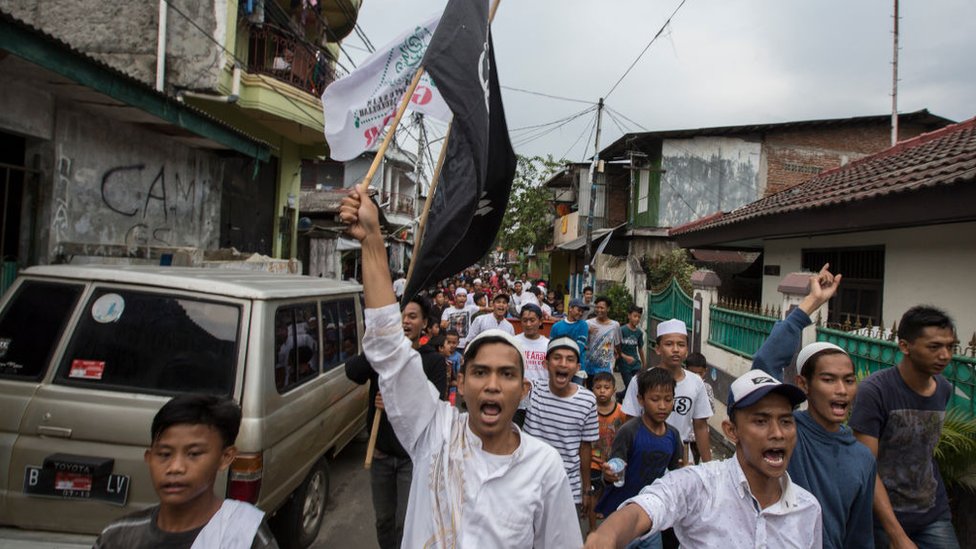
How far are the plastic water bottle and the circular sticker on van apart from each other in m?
2.82

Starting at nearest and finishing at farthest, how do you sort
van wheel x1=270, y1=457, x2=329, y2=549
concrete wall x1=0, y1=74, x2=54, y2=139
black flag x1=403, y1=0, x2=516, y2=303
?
black flag x1=403, y1=0, x2=516, y2=303 < van wheel x1=270, y1=457, x2=329, y2=549 < concrete wall x1=0, y1=74, x2=54, y2=139

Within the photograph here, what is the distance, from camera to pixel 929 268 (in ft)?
19.0

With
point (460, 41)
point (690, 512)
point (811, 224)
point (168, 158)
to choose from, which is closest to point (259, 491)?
point (690, 512)

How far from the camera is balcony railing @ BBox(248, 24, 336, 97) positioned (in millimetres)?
11219

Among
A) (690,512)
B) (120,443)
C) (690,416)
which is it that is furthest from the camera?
(690,416)

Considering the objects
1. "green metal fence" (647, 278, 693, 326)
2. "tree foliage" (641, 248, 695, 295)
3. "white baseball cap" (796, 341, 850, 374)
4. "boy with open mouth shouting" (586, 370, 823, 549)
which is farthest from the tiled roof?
"tree foliage" (641, 248, 695, 295)

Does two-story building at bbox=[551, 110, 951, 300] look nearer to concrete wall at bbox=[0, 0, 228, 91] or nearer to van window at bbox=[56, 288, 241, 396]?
concrete wall at bbox=[0, 0, 228, 91]

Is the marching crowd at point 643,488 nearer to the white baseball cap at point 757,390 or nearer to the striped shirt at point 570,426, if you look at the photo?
the white baseball cap at point 757,390

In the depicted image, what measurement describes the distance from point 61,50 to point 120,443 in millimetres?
4126

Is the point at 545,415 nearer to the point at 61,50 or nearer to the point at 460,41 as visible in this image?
the point at 460,41

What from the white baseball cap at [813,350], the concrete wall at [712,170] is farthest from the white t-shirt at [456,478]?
the concrete wall at [712,170]

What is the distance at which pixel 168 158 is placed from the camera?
847cm

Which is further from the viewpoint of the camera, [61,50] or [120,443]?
[61,50]

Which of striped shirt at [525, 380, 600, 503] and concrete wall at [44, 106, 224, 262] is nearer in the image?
striped shirt at [525, 380, 600, 503]
